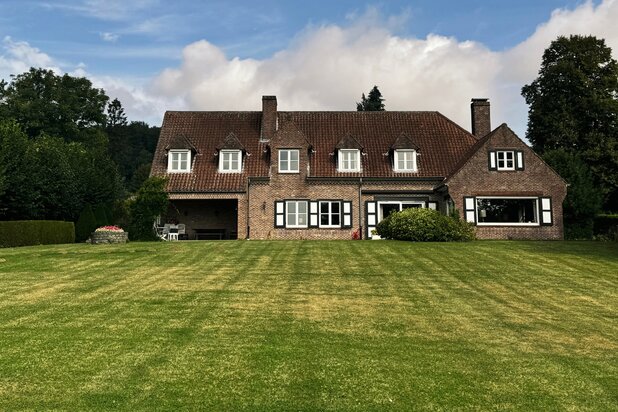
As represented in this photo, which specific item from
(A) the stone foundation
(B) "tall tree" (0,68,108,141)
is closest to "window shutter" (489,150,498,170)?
(A) the stone foundation

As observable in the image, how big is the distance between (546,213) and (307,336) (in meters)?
25.0

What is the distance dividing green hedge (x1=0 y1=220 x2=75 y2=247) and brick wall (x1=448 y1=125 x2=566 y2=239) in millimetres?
21039

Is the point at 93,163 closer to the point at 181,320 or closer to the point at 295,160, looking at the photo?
the point at 295,160

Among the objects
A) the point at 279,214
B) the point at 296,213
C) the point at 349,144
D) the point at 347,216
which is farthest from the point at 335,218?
the point at 349,144

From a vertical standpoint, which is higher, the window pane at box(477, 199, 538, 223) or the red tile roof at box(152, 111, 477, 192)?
the red tile roof at box(152, 111, 477, 192)

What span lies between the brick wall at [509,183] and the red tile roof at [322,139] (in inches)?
113

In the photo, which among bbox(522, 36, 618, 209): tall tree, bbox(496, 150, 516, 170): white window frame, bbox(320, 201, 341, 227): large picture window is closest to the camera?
bbox(496, 150, 516, 170): white window frame

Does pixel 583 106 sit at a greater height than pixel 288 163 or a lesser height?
greater

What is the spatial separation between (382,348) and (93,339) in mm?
4432

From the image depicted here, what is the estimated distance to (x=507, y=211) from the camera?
30.5m

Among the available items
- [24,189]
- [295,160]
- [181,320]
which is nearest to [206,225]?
[295,160]

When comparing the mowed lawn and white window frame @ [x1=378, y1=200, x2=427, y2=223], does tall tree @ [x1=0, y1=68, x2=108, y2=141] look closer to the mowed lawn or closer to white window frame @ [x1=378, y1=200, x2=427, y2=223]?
white window frame @ [x1=378, y1=200, x2=427, y2=223]

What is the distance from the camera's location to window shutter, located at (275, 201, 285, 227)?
3173 centimetres

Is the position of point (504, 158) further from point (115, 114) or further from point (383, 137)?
point (115, 114)
